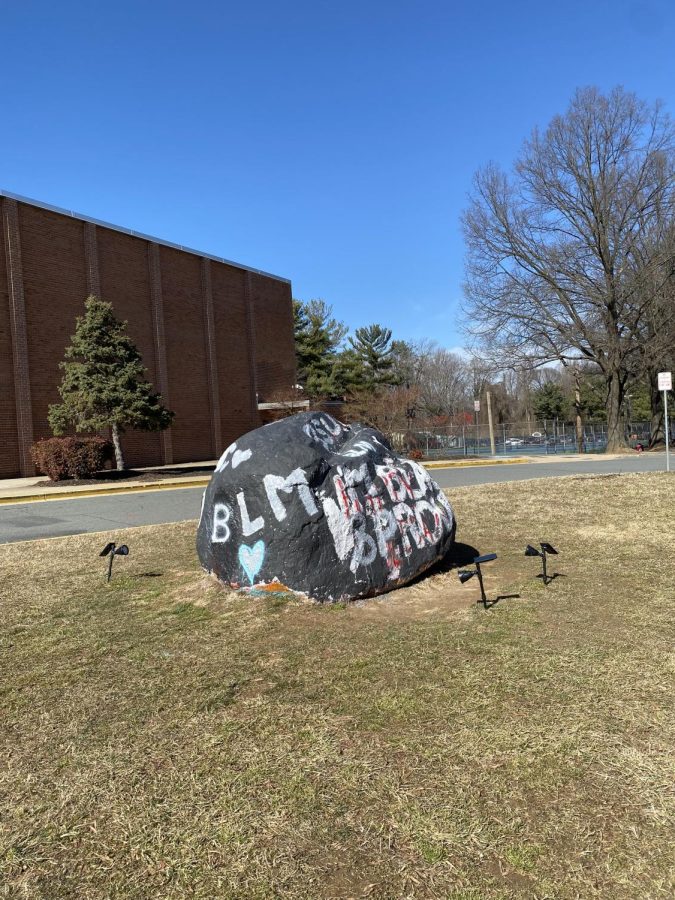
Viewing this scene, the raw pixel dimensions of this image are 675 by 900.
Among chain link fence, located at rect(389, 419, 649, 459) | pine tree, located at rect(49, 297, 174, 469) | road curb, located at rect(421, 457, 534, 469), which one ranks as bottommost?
road curb, located at rect(421, 457, 534, 469)

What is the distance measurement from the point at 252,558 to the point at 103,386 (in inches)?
665

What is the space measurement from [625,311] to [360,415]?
12.9 m

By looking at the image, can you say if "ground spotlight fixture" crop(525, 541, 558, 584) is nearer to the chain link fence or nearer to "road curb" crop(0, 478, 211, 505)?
"road curb" crop(0, 478, 211, 505)

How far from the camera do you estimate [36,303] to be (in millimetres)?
22984

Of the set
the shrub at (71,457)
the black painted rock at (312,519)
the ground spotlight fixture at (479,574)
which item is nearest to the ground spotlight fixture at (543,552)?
the ground spotlight fixture at (479,574)

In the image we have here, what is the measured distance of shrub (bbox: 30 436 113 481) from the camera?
1897 centimetres

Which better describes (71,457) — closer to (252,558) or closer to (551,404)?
(252,558)

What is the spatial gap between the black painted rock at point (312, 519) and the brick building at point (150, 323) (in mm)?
19977

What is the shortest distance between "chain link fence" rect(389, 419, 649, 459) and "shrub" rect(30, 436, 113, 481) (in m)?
13.9

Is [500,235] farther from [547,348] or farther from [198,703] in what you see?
[198,703]

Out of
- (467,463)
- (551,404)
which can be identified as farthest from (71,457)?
(551,404)

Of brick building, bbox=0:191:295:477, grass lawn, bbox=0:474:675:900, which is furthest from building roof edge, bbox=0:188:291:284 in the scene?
grass lawn, bbox=0:474:675:900

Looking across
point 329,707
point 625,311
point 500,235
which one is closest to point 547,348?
point 625,311

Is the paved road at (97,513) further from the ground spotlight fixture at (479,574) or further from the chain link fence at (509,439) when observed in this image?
the chain link fence at (509,439)
